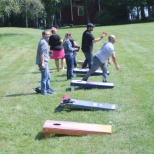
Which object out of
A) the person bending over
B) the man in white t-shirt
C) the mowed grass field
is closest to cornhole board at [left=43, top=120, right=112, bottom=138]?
the mowed grass field

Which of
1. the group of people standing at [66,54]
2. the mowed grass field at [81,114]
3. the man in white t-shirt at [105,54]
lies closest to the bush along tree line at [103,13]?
the group of people standing at [66,54]

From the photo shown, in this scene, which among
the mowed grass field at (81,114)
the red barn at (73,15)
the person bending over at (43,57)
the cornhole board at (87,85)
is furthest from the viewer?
the red barn at (73,15)

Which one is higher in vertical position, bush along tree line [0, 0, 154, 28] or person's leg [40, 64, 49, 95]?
bush along tree line [0, 0, 154, 28]

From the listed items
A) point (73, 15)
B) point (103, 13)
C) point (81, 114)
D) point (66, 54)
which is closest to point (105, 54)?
point (66, 54)

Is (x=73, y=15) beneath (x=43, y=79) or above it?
above

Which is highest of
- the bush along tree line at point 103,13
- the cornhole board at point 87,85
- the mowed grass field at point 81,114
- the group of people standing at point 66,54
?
the bush along tree line at point 103,13

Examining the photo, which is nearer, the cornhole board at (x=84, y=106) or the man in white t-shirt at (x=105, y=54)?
the cornhole board at (x=84, y=106)

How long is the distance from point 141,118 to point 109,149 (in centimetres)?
192

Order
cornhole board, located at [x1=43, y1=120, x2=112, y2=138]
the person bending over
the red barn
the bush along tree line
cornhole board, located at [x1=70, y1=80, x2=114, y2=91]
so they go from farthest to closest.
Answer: the red barn, the bush along tree line, cornhole board, located at [x1=70, y1=80, x2=114, y2=91], the person bending over, cornhole board, located at [x1=43, y1=120, x2=112, y2=138]

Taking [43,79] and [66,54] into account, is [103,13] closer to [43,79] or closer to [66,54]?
[66,54]

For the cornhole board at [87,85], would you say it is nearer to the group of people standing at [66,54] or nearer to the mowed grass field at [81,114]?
the mowed grass field at [81,114]

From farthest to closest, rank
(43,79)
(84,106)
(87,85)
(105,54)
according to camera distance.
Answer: (105,54) < (87,85) < (43,79) < (84,106)

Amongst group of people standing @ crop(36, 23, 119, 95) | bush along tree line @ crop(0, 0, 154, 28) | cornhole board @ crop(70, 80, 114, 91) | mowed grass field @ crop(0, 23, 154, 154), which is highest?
bush along tree line @ crop(0, 0, 154, 28)

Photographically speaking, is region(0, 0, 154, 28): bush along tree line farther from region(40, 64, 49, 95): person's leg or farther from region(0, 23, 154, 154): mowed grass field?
region(40, 64, 49, 95): person's leg
